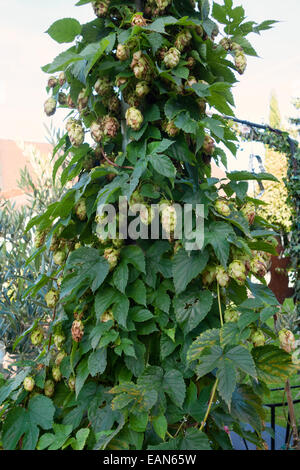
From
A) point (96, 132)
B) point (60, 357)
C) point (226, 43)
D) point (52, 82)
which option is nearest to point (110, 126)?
point (96, 132)

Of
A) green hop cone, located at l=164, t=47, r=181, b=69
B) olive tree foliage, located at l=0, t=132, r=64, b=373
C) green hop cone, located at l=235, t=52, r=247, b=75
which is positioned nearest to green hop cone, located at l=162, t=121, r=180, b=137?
green hop cone, located at l=164, t=47, r=181, b=69

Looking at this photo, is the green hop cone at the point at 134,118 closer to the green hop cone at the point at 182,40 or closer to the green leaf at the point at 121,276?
the green hop cone at the point at 182,40

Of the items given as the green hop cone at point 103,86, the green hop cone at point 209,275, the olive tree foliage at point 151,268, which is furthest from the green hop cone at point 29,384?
the green hop cone at point 103,86

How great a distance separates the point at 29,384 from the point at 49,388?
0.16 ft

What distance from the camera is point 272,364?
73 cm

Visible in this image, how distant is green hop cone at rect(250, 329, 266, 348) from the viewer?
745mm

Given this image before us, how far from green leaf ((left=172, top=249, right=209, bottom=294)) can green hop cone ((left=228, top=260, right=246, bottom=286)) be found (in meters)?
0.05

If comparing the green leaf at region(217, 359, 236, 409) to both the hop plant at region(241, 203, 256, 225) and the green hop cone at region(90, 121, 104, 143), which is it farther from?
the green hop cone at region(90, 121, 104, 143)

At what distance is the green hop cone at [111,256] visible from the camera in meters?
0.81

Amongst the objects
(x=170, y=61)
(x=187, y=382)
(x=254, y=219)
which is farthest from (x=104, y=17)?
(x=187, y=382)

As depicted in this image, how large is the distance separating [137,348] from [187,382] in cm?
13

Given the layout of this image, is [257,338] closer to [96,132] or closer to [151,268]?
[151,268]

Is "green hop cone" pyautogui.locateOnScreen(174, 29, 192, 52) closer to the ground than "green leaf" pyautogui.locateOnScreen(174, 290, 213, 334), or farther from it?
farther from it

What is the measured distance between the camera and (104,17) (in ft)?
2.96
